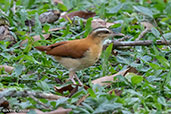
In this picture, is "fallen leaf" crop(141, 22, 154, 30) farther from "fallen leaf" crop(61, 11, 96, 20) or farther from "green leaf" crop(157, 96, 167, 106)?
"green leaf" crop(157, 96, 167, 106)

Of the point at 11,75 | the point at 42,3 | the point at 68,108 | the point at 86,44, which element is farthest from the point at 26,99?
the point at 42,3

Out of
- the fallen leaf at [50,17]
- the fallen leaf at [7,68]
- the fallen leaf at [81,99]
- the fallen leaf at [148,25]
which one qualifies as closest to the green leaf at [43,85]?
the fallen leaf at [81,99]

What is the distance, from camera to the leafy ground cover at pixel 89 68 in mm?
5905

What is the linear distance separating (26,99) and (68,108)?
2.56ft

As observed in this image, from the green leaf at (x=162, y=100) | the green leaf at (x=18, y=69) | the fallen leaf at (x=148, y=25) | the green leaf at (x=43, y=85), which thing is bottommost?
the fallen leaf at (x=148, y=25)

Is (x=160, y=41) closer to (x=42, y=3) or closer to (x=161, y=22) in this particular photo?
(x=161, y=22)

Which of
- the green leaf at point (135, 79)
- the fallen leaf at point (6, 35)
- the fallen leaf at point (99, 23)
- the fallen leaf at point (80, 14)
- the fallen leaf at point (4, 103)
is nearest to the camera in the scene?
the fallen leaf at point (4, 103)

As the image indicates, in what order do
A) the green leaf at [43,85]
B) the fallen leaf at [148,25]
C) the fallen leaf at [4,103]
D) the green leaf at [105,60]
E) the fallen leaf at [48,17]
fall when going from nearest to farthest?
Result: 1. the fallen leaf at [4,103]
2. the green leaf at [43,85]
3. the green leaf at [105,60]
4. the fallen leaf at [148,25]
5. the fallen leaf at [48,17]

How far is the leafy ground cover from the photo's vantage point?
5.91m

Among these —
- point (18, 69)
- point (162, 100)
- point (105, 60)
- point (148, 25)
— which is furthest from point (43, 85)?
point (148, 25)

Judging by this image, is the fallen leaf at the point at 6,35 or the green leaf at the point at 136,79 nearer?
Result: the green leaf at the point at 136,79

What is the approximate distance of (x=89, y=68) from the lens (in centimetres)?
821

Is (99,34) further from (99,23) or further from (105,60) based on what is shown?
(99,23)

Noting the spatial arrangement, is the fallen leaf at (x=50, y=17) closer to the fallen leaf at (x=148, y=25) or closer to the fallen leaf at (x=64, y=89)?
the fallen leaf at (x=148, y=25)
